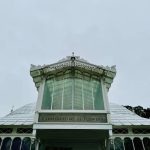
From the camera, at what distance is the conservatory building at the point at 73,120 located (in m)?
13.0

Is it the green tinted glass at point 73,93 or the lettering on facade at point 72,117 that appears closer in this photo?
the lettering on facade at point 72,117

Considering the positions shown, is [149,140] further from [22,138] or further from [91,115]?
[22,138]

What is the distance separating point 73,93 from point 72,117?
1.77m

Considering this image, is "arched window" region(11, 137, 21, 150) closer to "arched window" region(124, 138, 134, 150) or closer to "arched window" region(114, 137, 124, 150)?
"arched window" region(114, 137, 124, 150)

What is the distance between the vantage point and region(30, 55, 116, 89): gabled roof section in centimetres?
1562

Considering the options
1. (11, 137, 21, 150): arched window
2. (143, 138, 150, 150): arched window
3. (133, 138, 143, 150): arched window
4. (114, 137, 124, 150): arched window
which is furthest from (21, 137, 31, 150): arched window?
(143, 138, 150, 150): arched window

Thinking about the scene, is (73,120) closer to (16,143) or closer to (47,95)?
(47,95)

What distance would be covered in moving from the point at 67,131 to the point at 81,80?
142 inches

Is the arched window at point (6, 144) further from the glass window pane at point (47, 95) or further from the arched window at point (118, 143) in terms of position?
the arched window at point (118, 143)

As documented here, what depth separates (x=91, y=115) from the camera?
43.4 ft

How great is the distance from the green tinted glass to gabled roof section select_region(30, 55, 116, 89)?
0.42m

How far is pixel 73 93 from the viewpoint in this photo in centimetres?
1453

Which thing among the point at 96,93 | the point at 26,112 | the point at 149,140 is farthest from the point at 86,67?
the point at 26,112

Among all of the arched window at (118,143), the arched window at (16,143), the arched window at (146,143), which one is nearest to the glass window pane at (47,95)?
the arched window at (16,143)
